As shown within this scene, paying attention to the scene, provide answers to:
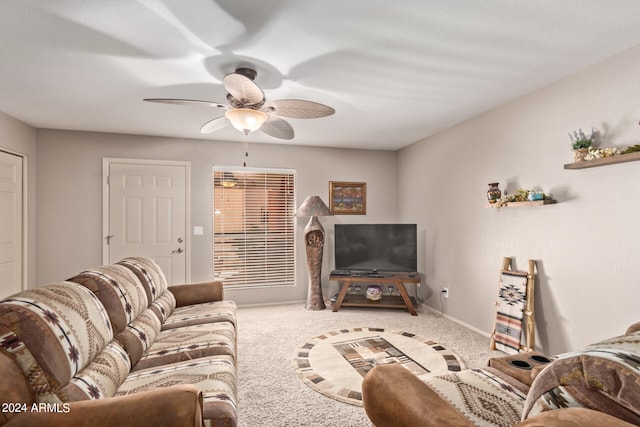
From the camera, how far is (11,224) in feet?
11.7

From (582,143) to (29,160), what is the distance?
5.56 metres

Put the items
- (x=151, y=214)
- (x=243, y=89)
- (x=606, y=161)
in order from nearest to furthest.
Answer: (x=243, y=89) < (x=606, y=161) < (x=151, y=214)

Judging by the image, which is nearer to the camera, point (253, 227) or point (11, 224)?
point (11, 224)

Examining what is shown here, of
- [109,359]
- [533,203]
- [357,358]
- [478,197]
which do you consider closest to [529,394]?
[109,359]

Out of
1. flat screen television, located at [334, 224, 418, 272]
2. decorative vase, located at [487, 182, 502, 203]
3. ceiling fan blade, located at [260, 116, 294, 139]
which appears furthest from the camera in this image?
flat screen television, located at [334, 224, 418, 272]

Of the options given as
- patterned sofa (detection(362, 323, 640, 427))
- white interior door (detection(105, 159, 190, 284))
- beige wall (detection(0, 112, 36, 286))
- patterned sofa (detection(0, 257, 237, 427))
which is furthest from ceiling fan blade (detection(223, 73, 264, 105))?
beige wall (detection(0, 112, 36, 286))

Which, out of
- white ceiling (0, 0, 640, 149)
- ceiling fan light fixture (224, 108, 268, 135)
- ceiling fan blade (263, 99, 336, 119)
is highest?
white ceiling (0, 0, 640, 149)

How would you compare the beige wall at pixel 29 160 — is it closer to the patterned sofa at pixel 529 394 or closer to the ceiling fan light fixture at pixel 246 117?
the ceiling fan light fixture at pixel 246 117

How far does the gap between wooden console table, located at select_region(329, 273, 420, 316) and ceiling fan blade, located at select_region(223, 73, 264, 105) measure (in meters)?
2.82

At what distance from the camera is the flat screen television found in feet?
14.5

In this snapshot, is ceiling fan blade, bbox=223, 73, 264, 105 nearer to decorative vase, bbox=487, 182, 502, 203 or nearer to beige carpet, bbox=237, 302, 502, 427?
beige carpet, bbox=237, 302, 502, 427

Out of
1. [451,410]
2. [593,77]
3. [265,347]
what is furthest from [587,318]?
[265,347]

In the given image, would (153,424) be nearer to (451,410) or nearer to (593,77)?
(451,410)

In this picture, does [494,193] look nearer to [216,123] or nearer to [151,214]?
[216,123]
